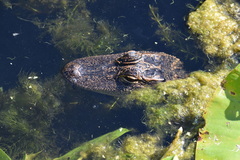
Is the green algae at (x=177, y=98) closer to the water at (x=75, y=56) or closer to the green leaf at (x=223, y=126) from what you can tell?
the water at (x=75, y=56)

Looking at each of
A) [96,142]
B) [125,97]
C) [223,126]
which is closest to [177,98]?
[125,97]

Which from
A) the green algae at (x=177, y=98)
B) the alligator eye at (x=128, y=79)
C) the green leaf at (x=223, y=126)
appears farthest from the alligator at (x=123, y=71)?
the green leaf at (x=223, y=126)

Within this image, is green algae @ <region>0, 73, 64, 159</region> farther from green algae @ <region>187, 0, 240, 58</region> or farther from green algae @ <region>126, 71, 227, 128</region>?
green algae @ <region>187, 0, 240, 58</region>

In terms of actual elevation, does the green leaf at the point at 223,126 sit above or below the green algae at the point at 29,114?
above

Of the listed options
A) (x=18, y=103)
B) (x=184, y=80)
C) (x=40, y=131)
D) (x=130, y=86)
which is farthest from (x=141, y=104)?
(x=18, y=103)

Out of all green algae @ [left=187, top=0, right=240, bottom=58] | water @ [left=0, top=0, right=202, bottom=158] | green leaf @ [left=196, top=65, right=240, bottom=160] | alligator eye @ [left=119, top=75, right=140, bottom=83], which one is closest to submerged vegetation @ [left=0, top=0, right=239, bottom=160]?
green algae @ [left=187, top=0, right=240, bottom=58]
